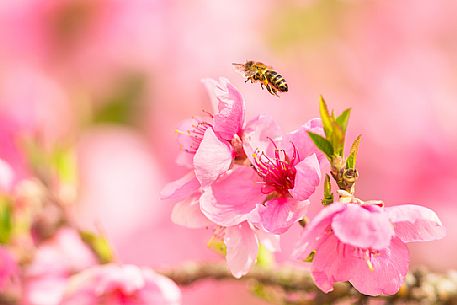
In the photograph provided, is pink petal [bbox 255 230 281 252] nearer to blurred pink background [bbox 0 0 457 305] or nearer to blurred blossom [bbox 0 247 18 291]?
blurred blossom [bbox 0 247 18 291]

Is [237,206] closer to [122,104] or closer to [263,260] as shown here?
[263,260]

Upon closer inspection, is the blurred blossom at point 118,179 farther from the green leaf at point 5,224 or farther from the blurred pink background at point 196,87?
the green leaf at point 5,224

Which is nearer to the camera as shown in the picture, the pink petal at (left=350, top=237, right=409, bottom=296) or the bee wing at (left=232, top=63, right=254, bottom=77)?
the pink petal at (left=350, top=237, right=409, bottom=296)

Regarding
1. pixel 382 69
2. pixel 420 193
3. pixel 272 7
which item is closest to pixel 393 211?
pixel 420 193

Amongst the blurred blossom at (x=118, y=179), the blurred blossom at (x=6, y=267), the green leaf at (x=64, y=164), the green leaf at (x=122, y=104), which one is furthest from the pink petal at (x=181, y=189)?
the green leaf at (x=122, y=104)

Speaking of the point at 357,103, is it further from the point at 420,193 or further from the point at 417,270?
the point at 417,270

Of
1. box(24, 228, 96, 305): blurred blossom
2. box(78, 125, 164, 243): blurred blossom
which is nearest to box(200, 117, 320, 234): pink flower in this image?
box(24, 228, 96, 305): blurred blossom
